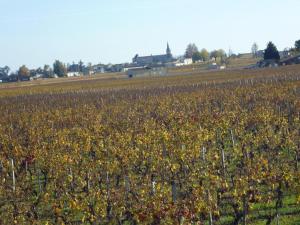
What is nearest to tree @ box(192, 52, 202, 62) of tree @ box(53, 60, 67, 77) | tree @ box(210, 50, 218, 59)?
tree @ box(210, 50, 218, 59)

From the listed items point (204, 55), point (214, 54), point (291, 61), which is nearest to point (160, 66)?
point (204, 55)

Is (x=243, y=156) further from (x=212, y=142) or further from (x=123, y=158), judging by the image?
(x=123, y=158)

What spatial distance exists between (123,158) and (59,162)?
1.74 m

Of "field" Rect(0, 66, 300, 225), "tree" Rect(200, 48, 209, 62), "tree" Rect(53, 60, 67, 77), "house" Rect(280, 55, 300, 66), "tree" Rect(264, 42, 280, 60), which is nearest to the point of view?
"field" Rect(0, 66, 300, 225)

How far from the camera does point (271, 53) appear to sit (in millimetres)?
87625

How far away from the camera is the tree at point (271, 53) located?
87.3 meters

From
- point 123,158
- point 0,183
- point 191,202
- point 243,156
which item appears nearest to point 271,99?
point 243,156

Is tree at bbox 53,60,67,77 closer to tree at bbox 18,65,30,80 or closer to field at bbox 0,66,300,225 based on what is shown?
tree at bbox 18,65,30,80

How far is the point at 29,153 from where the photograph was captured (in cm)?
1592

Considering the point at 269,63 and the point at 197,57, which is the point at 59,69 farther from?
the point at 269,63

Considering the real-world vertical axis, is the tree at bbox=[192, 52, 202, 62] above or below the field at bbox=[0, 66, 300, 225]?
above

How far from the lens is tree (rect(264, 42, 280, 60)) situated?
8731 centimetres

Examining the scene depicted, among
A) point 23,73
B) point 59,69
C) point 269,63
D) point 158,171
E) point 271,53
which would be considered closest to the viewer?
point 158,171

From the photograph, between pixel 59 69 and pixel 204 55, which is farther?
pixel 204 55
